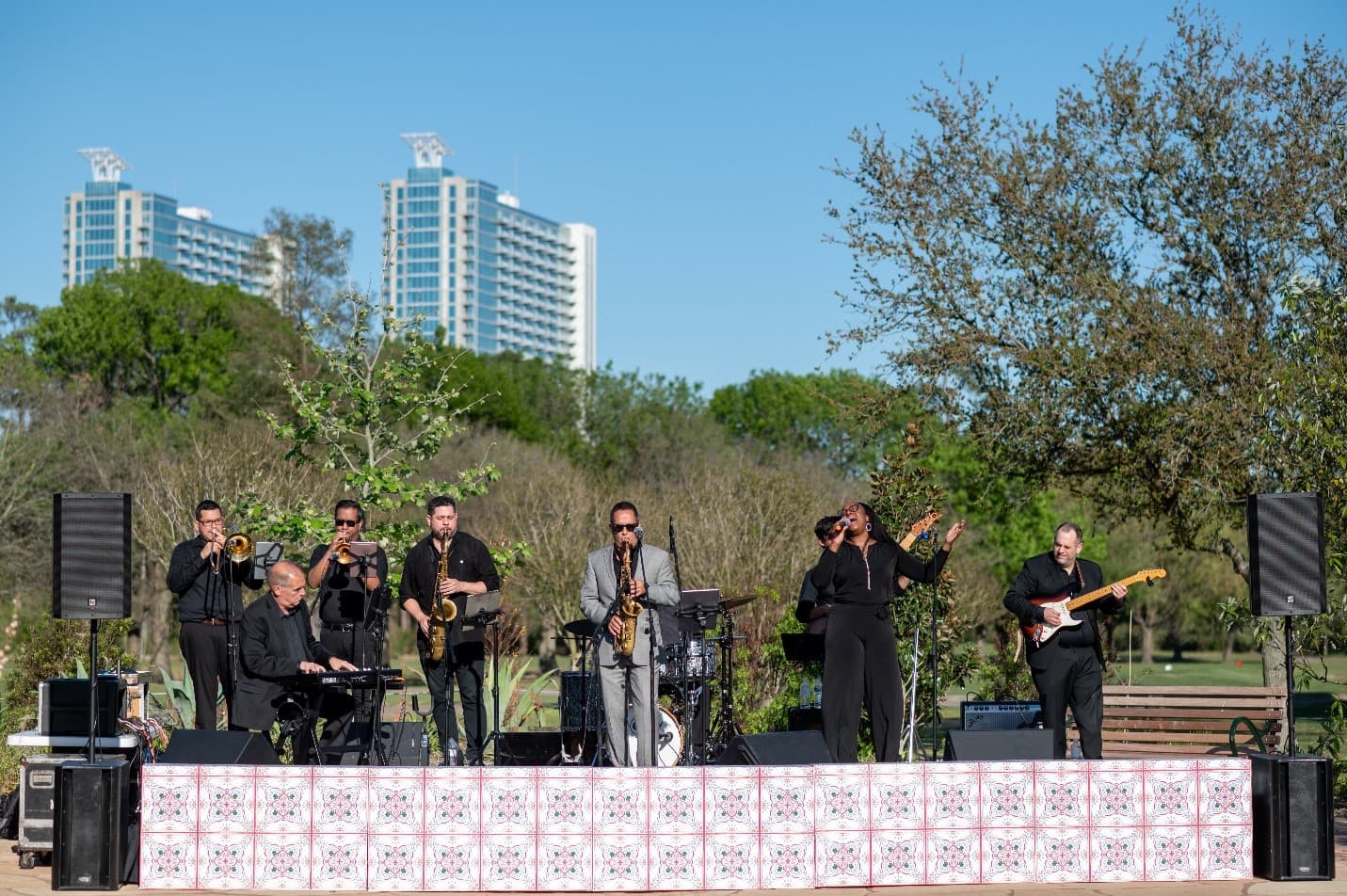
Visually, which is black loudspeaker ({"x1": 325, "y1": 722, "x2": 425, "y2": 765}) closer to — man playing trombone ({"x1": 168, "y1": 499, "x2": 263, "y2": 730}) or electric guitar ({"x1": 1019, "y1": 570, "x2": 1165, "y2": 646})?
man playing trombone ({"x1": 168, "y1": 499, "x2": 263, "y2": 730})

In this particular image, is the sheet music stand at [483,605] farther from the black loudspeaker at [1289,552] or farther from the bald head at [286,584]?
the black loudspeaker at [1289,552]

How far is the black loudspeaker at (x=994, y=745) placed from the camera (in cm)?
754

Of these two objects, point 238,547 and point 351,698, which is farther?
point 351,698

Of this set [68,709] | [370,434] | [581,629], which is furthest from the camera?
[370,434]

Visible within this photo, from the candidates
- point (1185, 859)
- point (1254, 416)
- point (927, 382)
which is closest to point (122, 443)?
point (927, 382)

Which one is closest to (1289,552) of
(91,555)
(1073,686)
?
(1073,686)

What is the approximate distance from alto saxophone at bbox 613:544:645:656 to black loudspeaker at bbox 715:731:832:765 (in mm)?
1241

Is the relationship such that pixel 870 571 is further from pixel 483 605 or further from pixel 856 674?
pixel 483 605

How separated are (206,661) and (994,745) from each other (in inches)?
189

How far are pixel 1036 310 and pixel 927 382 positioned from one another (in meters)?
1.23

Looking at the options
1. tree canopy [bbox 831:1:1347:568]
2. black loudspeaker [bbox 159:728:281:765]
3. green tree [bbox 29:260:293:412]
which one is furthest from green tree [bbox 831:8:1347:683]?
green tree [bbox 29:260:293:412]

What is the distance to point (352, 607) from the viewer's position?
949cm

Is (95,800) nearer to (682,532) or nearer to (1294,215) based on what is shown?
(1294,215)

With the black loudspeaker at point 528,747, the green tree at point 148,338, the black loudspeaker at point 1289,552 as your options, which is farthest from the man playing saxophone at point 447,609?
the green tree at point 148,338
